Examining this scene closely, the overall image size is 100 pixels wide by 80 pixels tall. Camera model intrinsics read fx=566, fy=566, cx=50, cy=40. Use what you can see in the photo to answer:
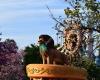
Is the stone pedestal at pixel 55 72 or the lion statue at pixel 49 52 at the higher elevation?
the lion statue at pixel 49 52

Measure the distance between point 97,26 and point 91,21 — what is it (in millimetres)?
216

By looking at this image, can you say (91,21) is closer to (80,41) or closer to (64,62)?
(80,41)

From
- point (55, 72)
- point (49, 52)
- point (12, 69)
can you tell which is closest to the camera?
point (55, 72)

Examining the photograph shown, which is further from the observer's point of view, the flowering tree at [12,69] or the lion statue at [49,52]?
the flowering tree at [12,69]

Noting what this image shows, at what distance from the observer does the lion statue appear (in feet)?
33.4

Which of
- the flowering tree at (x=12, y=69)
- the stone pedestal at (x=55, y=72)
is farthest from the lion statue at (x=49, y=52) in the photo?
the flowering tree at (x=12, y=69)

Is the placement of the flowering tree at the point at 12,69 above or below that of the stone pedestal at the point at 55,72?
below

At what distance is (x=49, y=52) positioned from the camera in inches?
403

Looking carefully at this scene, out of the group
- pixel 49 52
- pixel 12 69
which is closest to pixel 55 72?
pixel 49 52

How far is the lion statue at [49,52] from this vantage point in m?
10.2

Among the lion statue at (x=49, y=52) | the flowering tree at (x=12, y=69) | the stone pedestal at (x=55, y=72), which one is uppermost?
the lion statue at (x=49, y=52)

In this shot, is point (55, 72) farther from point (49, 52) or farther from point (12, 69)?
point (12, 69)

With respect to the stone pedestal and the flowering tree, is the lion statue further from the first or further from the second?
the flowering tree

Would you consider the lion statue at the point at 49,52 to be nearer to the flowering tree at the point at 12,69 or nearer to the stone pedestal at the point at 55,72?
the stone pedestal at the point at 55,72
